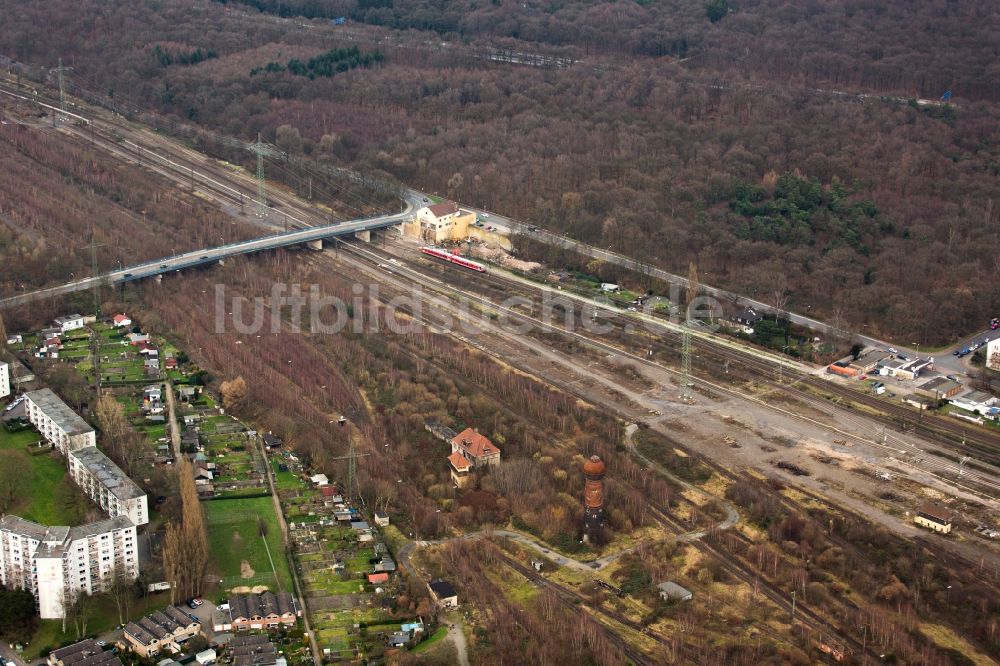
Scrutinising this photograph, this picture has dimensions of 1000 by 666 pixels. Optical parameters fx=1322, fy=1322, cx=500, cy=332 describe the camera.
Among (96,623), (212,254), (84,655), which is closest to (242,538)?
(96,623)

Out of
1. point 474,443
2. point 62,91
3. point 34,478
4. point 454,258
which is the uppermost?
point 62,91

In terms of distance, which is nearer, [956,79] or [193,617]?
[193,617]

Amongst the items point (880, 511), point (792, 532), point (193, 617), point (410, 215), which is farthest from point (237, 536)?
point (410, 215)

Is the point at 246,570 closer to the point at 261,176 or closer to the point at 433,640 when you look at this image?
the point at 433,640

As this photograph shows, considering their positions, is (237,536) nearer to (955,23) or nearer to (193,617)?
(193,617)

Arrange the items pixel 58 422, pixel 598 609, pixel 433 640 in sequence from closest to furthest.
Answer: pixel 433 640 → pixel 598 609 → pixel 58 422

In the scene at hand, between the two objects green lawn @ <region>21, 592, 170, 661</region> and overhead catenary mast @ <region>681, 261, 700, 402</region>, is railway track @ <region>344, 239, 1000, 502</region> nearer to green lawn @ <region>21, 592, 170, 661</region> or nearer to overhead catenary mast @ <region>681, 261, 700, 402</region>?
overhead catenary mast @ <region>681, 261, 700, 402</region>
